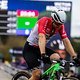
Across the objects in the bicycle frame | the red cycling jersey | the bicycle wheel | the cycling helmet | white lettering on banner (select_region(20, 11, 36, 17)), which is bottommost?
the bicycle wheel

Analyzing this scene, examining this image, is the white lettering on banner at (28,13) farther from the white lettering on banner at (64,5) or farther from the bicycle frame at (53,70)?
the bicycle frame at (53,70)

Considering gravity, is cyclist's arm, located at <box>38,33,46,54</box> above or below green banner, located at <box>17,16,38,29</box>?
above

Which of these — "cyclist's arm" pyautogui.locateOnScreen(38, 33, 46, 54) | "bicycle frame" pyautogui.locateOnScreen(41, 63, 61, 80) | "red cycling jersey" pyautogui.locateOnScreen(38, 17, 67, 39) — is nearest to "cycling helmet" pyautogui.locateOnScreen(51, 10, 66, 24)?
"red cycling jersey" pyautogui.locateOnScreen(38, 17, 67, 39)

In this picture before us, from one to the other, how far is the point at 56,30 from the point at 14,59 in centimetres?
1213

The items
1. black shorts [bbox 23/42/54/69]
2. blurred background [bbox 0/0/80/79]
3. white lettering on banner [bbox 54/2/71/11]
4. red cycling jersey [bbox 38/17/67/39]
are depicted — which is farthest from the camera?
white lettering on banner [bbox 54/2/71/11]

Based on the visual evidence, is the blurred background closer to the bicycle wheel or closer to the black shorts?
the bicycle wheel

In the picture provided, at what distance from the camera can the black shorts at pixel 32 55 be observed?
660cm

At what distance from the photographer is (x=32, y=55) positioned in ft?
22.0

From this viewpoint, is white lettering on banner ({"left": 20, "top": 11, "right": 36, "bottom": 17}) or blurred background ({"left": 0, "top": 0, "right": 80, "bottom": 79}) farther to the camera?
white lettering on banner ({"left": 20, "top": 11, "right": 36, "bottom": 17})

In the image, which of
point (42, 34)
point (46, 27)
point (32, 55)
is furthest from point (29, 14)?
point (42, 34)

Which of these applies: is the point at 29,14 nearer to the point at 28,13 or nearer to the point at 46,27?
the point at 28,13

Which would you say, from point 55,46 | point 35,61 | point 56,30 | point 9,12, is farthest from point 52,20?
point 9,12

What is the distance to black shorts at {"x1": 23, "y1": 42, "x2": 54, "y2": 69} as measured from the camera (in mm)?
6602

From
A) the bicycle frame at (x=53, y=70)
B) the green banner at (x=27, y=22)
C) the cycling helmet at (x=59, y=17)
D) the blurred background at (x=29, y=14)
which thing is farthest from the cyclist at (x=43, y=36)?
the green banner at (x=27, y=22)
